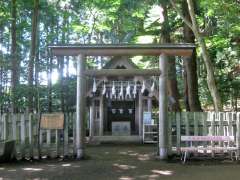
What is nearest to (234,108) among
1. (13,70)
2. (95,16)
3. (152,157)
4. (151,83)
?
(95,16)

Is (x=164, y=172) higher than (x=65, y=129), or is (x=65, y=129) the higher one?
(x=65, y=129)

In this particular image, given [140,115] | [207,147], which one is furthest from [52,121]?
[140,115]

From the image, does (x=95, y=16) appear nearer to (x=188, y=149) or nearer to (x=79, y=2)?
(x=79, y=2)

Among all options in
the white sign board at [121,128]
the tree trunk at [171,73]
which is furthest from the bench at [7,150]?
the tree trunk at [171,73]

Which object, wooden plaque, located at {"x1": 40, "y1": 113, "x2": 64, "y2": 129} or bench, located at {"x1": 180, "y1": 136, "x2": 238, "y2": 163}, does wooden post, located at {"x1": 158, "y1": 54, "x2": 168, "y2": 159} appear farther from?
wooden plaque, located at {"x1": 40, "y1": 113, "x2": 64, "y2": 129}

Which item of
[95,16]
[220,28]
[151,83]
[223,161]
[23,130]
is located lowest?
[223,161]

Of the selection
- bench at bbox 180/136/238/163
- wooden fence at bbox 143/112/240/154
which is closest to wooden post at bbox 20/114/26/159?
wooden fence at bbox 143/112/240/154

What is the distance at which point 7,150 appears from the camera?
1245 cm

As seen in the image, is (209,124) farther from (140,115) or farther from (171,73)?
(171,73)

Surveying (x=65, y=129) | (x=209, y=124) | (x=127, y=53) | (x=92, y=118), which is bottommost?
(x=65, y=129)

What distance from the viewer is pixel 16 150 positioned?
13406 mm

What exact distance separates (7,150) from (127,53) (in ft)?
16.5

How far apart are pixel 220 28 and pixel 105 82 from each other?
278 inches

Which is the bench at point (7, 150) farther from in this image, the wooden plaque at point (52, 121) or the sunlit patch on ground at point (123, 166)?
the sunlit patch on ground at point (123, 166)
